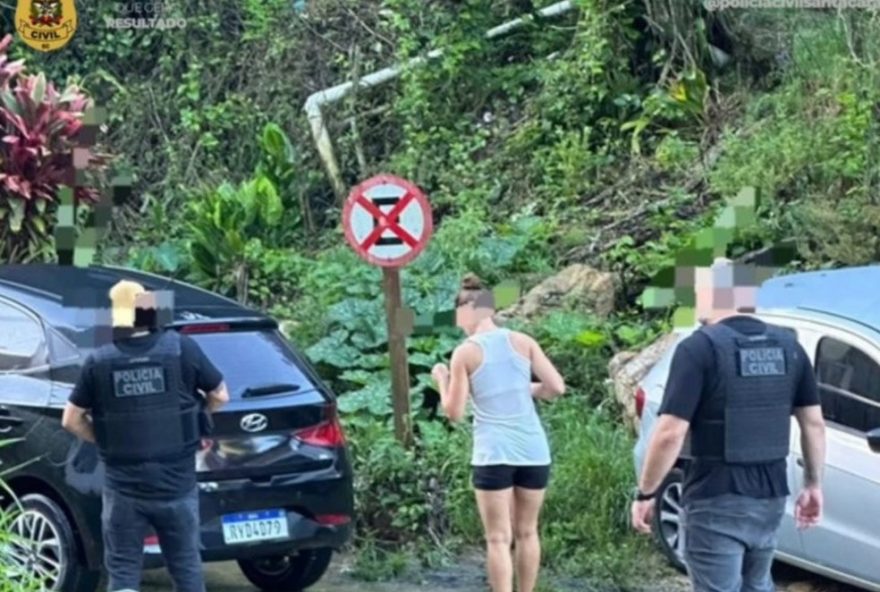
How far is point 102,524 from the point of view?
7.05 m

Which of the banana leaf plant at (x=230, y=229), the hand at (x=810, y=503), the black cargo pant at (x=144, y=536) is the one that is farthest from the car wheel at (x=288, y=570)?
the banana leaf plant at (x=230, y=229)

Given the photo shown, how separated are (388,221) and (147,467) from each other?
3106 millimetres

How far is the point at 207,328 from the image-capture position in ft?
25.5

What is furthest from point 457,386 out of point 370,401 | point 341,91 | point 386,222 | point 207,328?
point 341,91

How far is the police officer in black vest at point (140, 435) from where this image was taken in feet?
21.6

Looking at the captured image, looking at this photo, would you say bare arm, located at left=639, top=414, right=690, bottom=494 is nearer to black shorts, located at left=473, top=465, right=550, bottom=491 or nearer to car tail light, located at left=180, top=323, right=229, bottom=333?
black shorts, located at left=473, top=465, right=550, bottom=491

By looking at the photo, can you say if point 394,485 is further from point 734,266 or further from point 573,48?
point 573,48

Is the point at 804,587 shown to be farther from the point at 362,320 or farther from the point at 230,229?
the point at 230,229

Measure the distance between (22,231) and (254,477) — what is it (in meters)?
5.38

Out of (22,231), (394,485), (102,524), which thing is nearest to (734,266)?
(102,524)

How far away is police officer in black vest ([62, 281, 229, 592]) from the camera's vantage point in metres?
6.58

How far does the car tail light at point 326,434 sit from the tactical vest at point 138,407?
4.22ft

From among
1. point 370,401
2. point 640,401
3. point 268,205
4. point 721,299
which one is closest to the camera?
point 721,299

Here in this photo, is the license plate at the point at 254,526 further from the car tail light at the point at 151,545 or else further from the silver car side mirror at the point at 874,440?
the silver car side mirror at the point at 874,440
